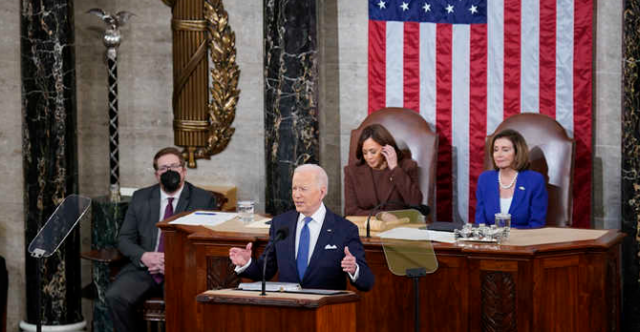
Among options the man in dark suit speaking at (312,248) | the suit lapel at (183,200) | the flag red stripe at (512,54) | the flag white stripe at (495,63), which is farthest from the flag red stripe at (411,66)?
the man in dark suit speaking at (312,248)

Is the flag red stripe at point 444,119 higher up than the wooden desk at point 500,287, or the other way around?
the flag red stripe at point 444,119

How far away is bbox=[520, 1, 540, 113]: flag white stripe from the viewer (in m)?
8.04

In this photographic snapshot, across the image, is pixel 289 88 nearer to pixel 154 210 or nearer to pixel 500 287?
pixel 154 210

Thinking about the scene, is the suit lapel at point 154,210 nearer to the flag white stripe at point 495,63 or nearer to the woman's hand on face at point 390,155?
the woman's hand on face at point 390,155

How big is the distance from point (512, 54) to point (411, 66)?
0.90m

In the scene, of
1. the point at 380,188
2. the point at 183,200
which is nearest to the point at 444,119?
the point at 380,188

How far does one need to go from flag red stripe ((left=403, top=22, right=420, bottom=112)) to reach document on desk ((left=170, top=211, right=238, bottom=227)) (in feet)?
7.39

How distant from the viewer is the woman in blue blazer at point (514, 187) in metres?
6.91

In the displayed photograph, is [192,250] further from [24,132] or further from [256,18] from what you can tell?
[256,18]

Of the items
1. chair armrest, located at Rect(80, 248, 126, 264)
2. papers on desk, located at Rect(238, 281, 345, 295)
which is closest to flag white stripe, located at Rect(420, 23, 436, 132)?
chair armrest, located at Rect(80, 248, 126, 264)

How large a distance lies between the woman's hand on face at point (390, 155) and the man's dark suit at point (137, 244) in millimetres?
1414

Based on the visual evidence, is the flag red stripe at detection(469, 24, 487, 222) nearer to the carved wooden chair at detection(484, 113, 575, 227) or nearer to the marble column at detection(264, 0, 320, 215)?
the carved wooden chair at detection(484, 113, 575, 227)

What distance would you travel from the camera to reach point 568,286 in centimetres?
574

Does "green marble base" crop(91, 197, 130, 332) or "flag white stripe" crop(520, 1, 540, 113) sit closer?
"green marble base" crop(91, 197, 130, 332)
